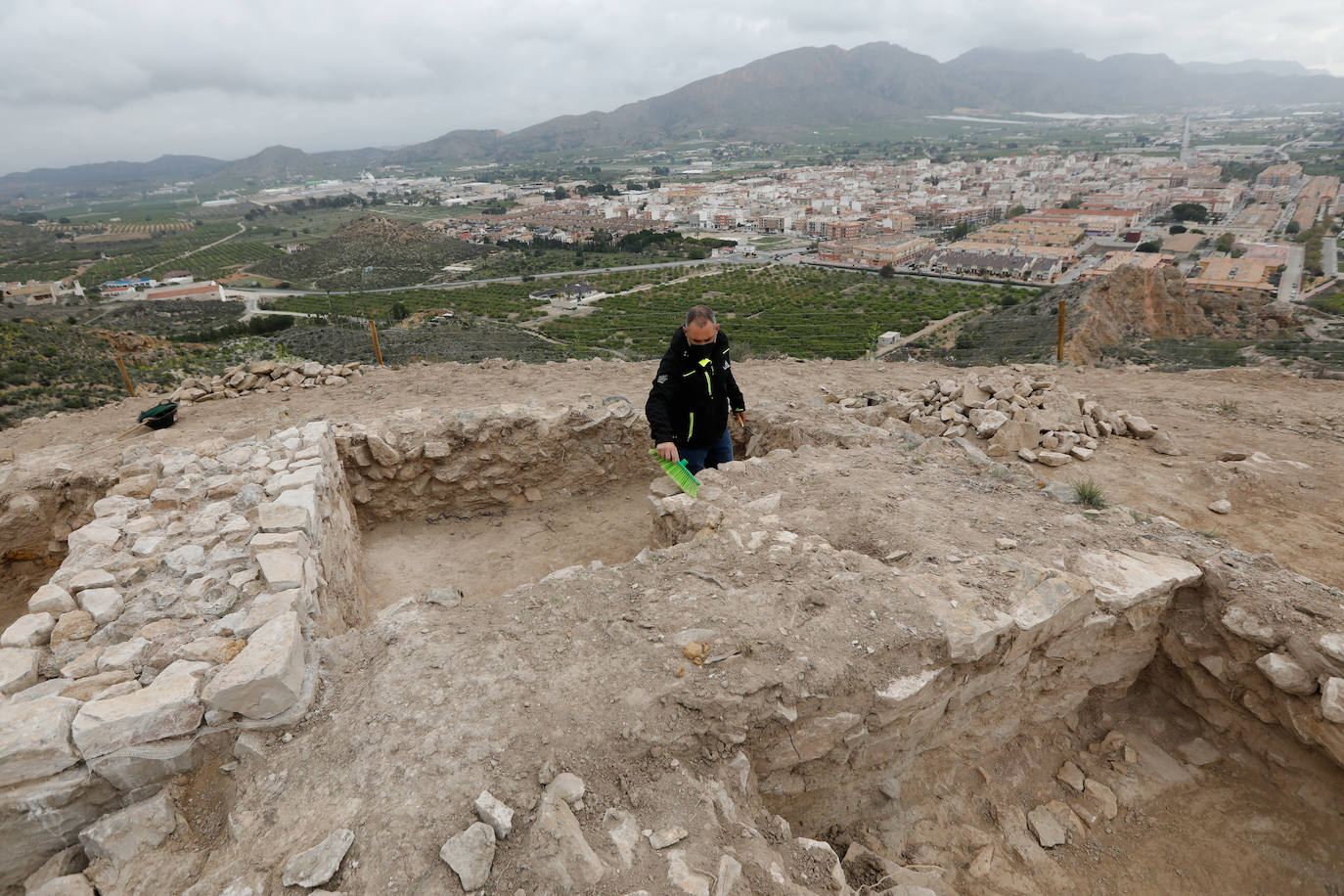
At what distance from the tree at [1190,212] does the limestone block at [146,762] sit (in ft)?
292

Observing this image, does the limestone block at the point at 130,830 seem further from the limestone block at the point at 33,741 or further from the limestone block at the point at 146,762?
the limestone block at the point at 33,741

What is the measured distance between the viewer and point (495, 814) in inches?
108

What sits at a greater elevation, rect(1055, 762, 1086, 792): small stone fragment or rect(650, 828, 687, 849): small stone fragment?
rect(650, 828, 687, 849): small stone fragment

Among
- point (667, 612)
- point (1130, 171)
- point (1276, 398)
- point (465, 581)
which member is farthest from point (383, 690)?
point (1130, 171)

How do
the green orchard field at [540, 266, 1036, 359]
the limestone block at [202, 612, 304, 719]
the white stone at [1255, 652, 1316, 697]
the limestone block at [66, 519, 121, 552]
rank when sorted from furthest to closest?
the green orchard field at [540, 266, 1036, 359], the limestone block at [66, 519, 121, 552], the white stone at [1255, 652, 1316, 697], the limestone block at [202, 612, 304, 719]

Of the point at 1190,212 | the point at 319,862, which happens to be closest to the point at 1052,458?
the point at 319,862

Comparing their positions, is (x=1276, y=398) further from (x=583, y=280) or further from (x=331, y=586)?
(x=583, y=280)

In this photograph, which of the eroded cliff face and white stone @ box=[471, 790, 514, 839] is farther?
the eroded cliff face

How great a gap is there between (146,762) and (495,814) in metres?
1.87

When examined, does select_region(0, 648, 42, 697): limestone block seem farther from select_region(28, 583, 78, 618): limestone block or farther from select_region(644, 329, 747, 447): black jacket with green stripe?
select_region(644, 329, 747, 447): black jacket with green stripe

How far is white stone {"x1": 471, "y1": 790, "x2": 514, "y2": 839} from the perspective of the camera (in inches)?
107

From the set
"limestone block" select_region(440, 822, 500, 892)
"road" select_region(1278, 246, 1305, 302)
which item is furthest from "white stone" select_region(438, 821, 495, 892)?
"road" select_region(1278, 246, 1305, 302)

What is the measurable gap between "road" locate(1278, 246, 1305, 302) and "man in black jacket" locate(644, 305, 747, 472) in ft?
119

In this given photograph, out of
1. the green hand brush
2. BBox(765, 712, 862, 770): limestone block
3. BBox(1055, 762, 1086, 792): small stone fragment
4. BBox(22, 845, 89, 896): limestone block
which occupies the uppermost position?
the green hand brush
